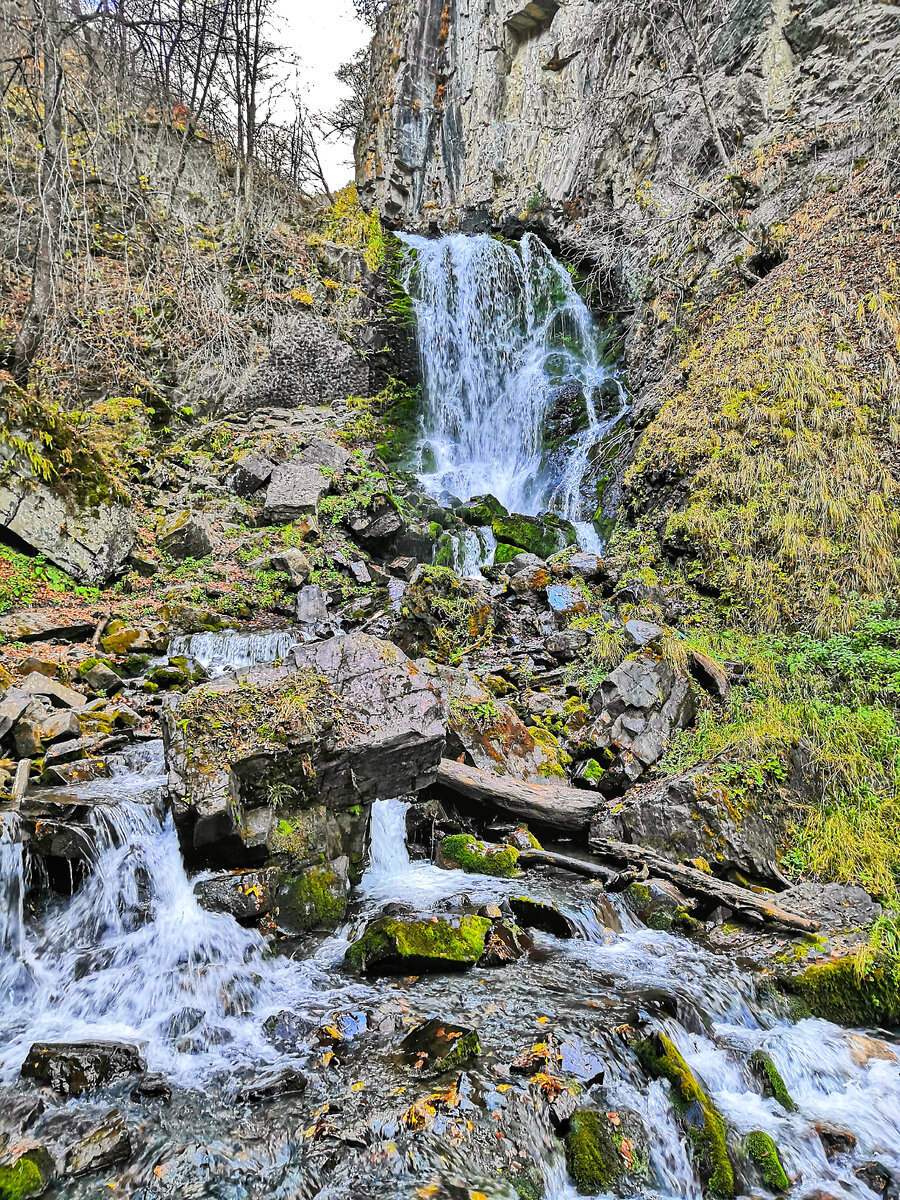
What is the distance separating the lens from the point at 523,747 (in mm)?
6266

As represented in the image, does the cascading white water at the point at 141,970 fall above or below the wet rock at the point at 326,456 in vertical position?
below

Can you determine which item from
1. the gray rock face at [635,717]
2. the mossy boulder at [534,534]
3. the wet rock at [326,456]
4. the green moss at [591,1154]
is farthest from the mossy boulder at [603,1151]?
the wet rock at [326,456]

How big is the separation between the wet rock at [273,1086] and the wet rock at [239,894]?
1.00m

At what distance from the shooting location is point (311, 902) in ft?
13.6

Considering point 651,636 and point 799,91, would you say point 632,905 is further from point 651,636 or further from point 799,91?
point 799,91

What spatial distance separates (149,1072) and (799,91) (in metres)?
16.4

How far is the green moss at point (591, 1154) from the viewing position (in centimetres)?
262

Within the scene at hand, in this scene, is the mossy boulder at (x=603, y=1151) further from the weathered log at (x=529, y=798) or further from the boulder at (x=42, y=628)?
the boulder at (x=42, y=628)

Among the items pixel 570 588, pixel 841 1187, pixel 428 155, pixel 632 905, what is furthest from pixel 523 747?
pixel 428 155

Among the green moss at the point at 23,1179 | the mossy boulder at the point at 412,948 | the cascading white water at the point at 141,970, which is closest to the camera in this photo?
the green moss at the point at 23,1179

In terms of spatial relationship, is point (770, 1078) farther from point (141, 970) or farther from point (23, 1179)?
point (141, 970)

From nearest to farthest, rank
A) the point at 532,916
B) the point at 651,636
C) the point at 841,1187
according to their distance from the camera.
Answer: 1. the point at 841,1187
2. the point at 532,916
3. the point at 651,636

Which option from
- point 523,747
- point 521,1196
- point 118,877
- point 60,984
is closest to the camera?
point 521,1196

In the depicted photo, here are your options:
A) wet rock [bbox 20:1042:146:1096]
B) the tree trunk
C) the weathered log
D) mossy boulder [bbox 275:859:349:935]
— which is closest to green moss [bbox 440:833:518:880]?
the weathered log
